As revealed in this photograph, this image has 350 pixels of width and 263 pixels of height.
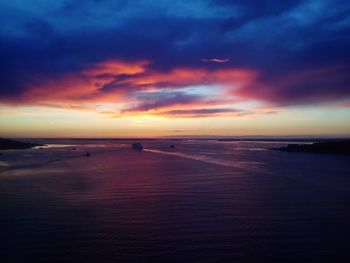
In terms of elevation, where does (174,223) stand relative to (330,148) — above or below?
below

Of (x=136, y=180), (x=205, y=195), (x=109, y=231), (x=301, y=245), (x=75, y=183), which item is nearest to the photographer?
(x=301, y=245)

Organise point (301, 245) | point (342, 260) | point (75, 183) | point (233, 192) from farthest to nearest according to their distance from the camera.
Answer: point (75, 183), point (233, 192), point (301, 245), point (342, 260)

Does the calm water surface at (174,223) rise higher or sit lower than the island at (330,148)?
lower

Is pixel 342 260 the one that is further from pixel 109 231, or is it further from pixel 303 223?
pixel 109 231

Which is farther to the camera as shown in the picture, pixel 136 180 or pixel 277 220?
pixel 136 180

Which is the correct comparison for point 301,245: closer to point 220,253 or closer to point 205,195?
point 220,253

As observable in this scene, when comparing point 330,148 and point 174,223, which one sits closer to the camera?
point 174,223

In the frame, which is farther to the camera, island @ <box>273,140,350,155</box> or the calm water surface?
island @ <box>273,140,350,155</box>

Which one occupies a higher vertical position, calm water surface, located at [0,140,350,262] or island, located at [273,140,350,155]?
island, located at [273,140,350,155]

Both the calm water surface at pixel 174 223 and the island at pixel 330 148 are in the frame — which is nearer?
the calm water surface at pixel 174 223

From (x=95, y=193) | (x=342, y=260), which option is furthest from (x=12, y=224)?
(x=342, y=260)
